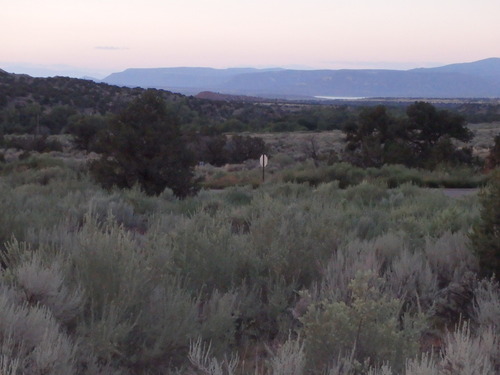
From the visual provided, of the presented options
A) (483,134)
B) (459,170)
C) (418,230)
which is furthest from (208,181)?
(483,134)

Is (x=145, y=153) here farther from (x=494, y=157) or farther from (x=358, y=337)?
(x=494, y=157)

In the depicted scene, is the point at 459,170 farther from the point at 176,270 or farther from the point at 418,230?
the point at 176,270

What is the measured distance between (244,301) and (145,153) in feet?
34.0

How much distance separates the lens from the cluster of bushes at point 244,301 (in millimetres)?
4020

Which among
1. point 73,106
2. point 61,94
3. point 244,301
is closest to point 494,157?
point 244,301

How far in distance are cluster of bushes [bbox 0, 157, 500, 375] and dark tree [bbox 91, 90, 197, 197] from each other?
7090 millimetres

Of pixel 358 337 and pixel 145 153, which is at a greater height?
pixel 358 337

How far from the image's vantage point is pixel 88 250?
17.6 ft

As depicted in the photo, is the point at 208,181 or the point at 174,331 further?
the point at 208,181

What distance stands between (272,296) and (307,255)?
967mm

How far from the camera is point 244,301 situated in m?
5.74

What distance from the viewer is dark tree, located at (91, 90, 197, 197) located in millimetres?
15602

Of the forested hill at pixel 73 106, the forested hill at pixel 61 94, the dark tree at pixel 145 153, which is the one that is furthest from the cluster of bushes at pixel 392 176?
the forested hill at pixel 61 94

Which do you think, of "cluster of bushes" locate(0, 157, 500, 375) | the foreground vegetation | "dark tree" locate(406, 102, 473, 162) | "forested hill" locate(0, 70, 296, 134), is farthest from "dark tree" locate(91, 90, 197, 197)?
"forested hill" locate(0, 70, 296, 134)
